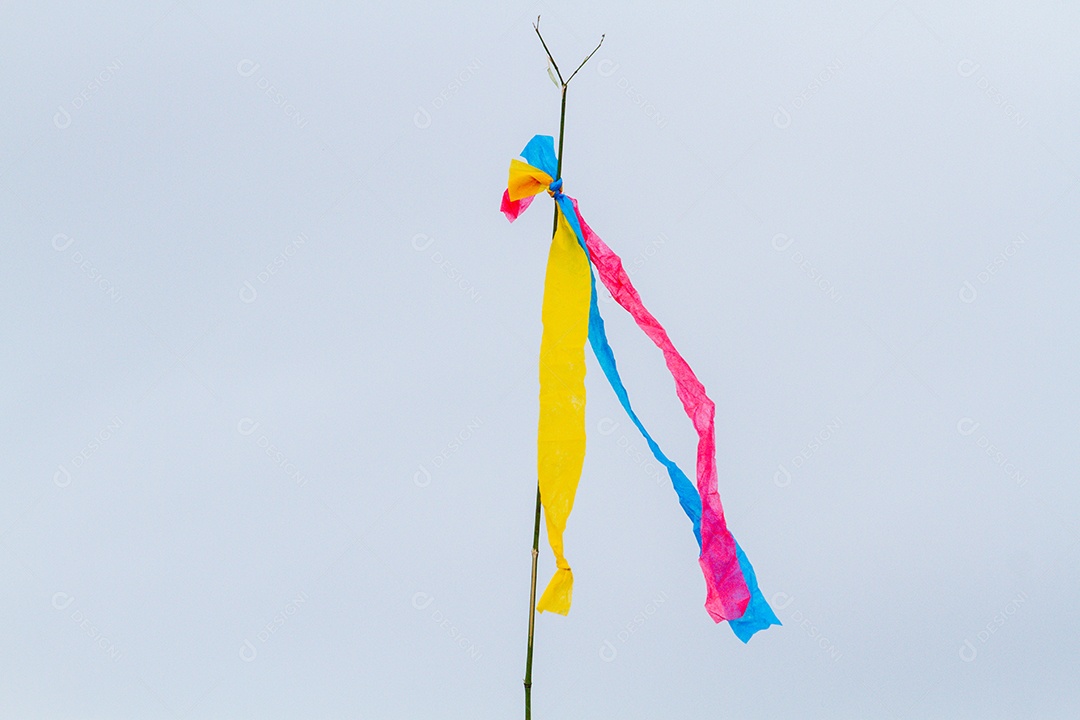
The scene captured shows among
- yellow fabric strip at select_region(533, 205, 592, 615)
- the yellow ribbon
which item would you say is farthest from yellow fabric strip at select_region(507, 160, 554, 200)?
yellow fabric strip at select_region(533, 205, 592, 615)

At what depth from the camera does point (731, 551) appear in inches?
148

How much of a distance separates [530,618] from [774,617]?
0.79 metres

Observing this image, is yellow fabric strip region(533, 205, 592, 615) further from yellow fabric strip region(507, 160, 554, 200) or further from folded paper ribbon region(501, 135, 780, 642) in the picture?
yellow fabric strip region(507, 160, 554, 200)

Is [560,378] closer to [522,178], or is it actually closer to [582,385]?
[582,385]

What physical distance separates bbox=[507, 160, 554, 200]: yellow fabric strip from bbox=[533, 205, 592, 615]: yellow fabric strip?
0.43ft

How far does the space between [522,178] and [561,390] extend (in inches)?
26.6

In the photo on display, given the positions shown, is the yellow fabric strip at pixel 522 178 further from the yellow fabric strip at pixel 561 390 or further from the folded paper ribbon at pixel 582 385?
the yellow fabric strip at pixel 561 390

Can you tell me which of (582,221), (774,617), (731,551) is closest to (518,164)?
(582,221)

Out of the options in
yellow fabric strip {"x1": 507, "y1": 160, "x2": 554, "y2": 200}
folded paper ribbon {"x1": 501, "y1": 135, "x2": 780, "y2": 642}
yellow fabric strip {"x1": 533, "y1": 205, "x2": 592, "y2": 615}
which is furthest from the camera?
yellow fabric strip {"x1": 507, "y1": 160, "x2": 554, "y2": 200}

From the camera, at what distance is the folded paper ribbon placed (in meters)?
3.55

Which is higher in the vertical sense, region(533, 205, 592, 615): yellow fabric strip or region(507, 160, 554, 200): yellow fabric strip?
region(507, 160, 554, 200): yellow fabric strip

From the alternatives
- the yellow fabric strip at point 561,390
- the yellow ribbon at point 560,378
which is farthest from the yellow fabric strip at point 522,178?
the yellow fabric strip at point 561,390

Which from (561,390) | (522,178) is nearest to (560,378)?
(561,390)

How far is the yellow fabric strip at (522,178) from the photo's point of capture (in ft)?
12.2
